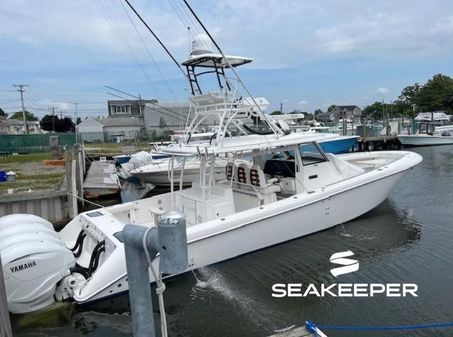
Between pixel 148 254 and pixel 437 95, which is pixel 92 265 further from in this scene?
pixel 437 95

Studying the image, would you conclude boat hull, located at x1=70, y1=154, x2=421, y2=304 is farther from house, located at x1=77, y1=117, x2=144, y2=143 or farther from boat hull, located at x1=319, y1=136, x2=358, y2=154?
house, located at x1=77, y1=117, x2=144, y2=143

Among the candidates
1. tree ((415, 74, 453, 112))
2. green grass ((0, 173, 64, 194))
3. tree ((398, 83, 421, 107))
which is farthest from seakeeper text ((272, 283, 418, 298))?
tree ((398, 83, 421, 107))

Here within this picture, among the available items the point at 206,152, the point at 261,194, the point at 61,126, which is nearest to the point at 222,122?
the point at 206,152

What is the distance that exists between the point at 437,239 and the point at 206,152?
533 centimetres

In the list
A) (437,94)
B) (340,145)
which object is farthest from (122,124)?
(437,94)

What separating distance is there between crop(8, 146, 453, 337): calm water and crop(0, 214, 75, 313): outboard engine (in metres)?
0.58

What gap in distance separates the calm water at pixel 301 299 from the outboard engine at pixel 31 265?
1.92 ft

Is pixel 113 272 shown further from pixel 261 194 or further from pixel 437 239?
pixel 437 239

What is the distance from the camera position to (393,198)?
41.5ft

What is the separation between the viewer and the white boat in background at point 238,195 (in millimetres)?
6668

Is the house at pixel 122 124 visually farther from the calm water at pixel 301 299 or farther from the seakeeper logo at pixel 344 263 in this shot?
the seakeeper logo at pixel 344 263

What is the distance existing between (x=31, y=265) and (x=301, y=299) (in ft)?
12.6

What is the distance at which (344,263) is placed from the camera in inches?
291

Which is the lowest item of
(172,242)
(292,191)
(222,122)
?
(292,191)
